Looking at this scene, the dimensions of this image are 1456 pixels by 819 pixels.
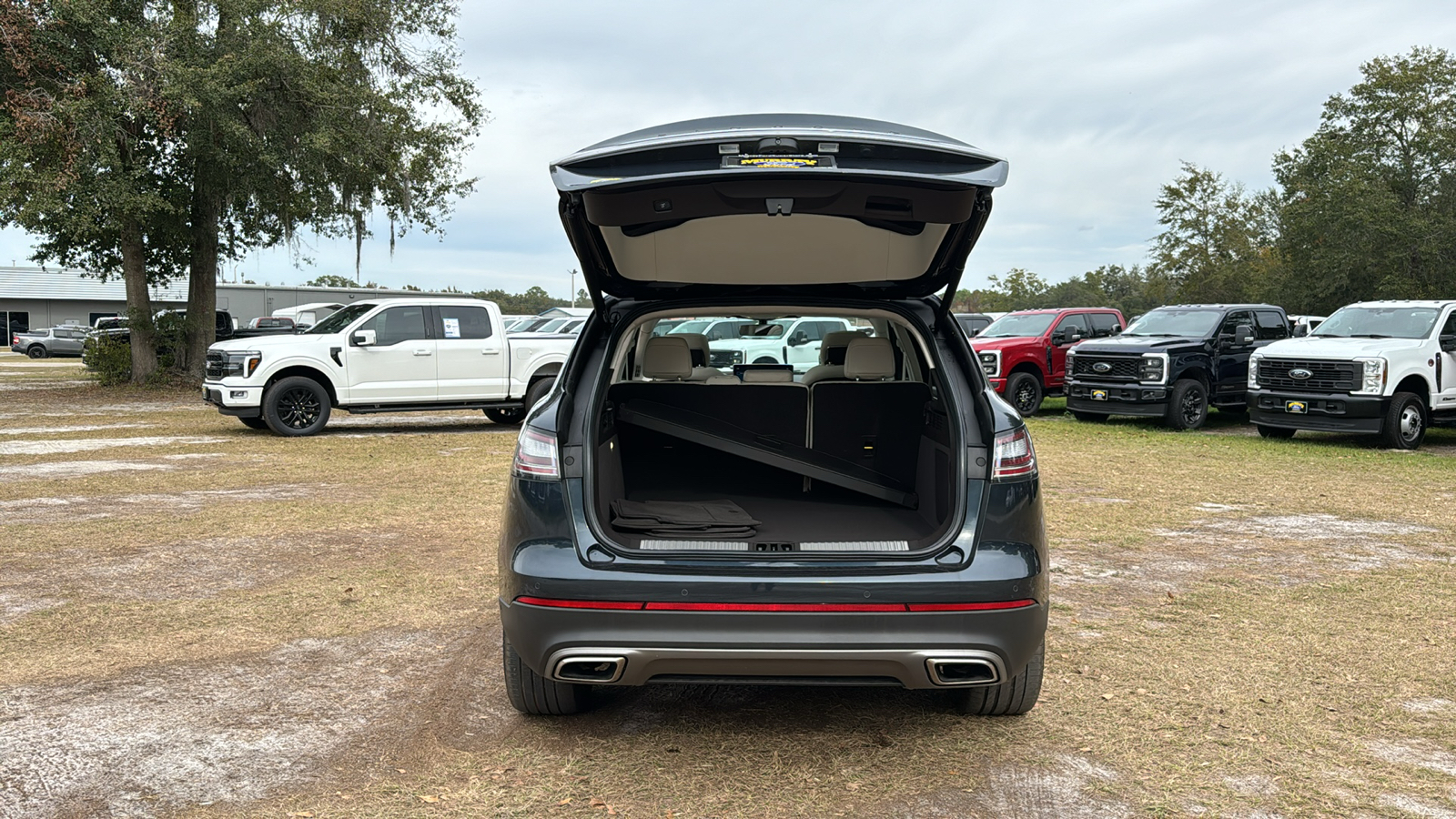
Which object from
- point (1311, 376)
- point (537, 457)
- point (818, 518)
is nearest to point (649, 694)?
point (818, 518)

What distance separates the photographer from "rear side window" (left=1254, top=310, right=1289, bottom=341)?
17.4 meters

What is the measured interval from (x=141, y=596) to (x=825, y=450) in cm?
368

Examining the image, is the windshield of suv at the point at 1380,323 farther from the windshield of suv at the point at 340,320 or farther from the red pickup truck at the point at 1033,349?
the windshield of suv at the point at 340,320

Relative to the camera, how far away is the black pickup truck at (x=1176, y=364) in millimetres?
16156

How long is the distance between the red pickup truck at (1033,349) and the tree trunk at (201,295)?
1624 centimetres

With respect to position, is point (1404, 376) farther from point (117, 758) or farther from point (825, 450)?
point (117, 758)

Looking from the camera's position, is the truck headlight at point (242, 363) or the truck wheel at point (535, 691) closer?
the truck wheel at point (535, 691)

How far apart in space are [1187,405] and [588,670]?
14.7m

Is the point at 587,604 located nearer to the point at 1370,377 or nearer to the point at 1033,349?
the point at 1370,377

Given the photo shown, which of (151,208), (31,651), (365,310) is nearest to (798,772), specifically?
(31,651)

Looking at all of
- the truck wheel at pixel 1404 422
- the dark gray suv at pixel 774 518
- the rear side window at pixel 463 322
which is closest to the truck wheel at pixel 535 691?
the dark gray suv at pixel 774 518

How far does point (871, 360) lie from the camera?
5062 mm

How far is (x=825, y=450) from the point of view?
5.43 m

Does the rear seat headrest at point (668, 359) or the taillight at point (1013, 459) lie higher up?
the rear seat headrest at point (668, 359)
